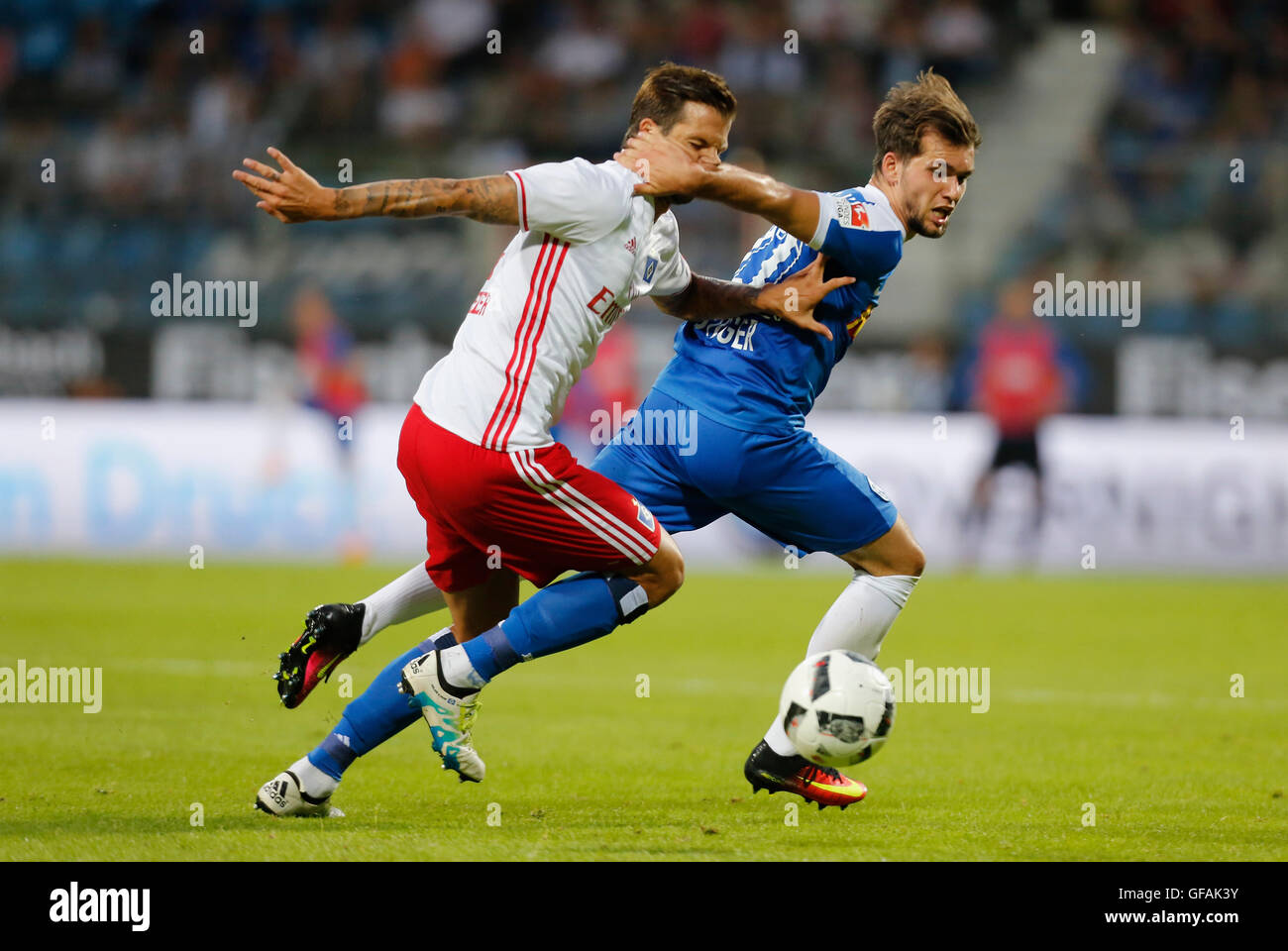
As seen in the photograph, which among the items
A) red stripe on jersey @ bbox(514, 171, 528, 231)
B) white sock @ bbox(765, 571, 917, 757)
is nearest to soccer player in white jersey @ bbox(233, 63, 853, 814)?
red stripe on jersey @ bbox(514, 171, 528, 231)

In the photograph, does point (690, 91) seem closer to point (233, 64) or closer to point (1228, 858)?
point (1228, 858)

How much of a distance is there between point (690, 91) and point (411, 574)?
6.09 ft

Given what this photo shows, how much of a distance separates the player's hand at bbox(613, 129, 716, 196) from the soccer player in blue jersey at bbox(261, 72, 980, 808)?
44cm

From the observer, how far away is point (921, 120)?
5.23 metres

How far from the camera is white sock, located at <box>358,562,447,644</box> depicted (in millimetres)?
5246

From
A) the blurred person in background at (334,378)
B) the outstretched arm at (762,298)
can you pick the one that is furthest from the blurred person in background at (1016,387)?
the outstretched arm at (762,298)

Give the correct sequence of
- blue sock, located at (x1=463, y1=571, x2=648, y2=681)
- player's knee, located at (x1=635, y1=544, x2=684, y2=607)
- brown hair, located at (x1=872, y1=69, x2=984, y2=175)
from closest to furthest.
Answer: blue sock, located at (x1=463, y1=571, x2=648, y2=681) < player's knee, located at (x1=635, y1=544, x2=684, y2=607) < brown hair, located at (x1=872, y1=69, x2=984, y2=175)

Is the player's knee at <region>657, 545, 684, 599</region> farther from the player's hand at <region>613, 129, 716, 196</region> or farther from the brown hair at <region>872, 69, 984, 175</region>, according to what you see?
the brown hair at <region>872, 69, 984, 175</region>

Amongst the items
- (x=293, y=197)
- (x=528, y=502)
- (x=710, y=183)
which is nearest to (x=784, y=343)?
(x=710, y=183)

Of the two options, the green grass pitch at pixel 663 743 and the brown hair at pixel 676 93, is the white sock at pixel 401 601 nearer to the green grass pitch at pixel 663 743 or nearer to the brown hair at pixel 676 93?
the green grass pitch at pixel 663 743

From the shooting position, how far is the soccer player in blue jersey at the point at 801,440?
16.7ft

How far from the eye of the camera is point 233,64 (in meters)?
19.7

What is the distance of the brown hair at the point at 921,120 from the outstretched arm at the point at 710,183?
603 mm

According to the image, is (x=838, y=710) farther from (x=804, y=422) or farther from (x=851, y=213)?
(x=851, y=213)
